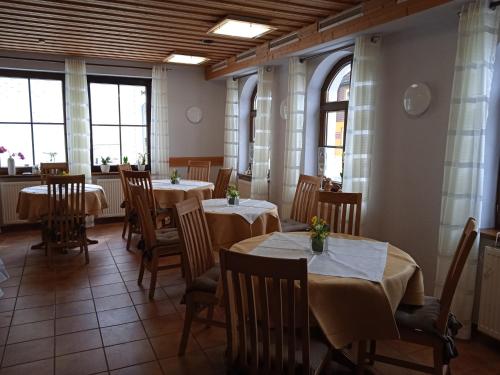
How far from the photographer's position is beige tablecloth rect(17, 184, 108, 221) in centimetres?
436

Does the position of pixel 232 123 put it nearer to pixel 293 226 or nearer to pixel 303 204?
pixel 303 204

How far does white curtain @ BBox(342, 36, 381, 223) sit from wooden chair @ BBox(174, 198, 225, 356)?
64.3 inches

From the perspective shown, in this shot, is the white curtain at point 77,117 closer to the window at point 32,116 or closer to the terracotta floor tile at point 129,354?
the window at point 32,116

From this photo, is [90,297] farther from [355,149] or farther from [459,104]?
[459,104]

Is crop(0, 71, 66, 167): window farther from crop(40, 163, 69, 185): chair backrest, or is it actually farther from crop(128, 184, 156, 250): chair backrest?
crop(128, 184, 156, 250): chair backrest

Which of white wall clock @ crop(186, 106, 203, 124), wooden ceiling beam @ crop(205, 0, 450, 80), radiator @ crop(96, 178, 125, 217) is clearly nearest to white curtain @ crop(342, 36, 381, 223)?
wooden ceiling beam @ crop(205, 0, 450, 80)

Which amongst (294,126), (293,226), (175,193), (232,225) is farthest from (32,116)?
(293,226)

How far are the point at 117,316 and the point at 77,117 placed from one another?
12.2 feet

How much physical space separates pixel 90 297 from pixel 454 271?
9.34 ft

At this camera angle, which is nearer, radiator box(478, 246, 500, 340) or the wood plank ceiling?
radiator box(478, 246, 500, 340)

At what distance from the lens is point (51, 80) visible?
19.6 ft

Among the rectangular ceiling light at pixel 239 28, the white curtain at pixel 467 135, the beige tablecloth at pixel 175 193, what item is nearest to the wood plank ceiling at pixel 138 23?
the rectangular ceiling light at pixel 239 28

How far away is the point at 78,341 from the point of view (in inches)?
108

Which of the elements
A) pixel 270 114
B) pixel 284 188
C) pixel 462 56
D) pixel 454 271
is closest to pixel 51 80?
pixel 270 114
